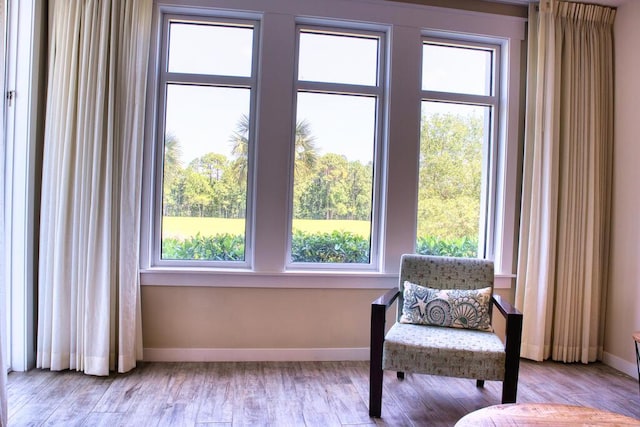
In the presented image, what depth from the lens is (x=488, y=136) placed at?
323 cm

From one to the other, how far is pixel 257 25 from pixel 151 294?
6.85 ft

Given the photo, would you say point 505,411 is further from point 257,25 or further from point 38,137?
point 38,137

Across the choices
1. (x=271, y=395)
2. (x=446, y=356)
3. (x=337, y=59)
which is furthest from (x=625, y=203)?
(x=271, y=395)

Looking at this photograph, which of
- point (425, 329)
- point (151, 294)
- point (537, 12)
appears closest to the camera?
Answer: point (425, 329)

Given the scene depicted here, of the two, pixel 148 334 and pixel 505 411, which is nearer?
pixel 505 411

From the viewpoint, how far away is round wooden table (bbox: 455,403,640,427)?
4.60 feet

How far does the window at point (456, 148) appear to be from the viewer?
3137mm

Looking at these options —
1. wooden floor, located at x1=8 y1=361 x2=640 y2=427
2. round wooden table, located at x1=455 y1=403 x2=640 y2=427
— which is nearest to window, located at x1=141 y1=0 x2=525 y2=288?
wooden floor, located at x1=8 y1=361 x2=640 y2=427

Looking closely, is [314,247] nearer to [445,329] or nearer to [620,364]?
[445,329]

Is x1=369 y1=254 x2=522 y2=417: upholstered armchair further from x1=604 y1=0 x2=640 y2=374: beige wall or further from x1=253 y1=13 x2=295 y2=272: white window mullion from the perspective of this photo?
x1=604 y1=0 x2=640 y2=374: beige wall

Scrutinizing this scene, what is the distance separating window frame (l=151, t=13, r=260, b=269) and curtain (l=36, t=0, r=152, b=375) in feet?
0.84

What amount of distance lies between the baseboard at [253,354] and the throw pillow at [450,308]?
667 millimetres

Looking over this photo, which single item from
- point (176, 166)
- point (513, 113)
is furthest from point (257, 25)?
point (513, 113)

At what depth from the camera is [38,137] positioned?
8.68 ft
